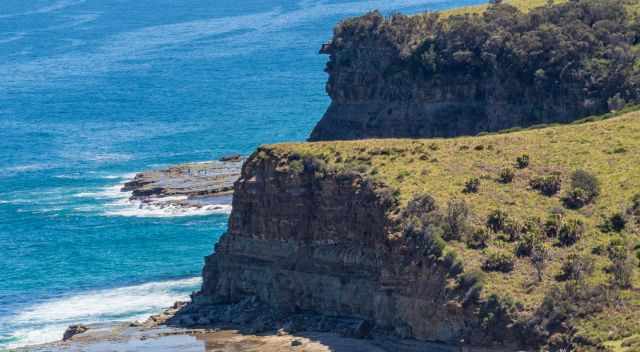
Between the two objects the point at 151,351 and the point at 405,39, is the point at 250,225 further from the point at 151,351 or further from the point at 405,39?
the point at 405,39

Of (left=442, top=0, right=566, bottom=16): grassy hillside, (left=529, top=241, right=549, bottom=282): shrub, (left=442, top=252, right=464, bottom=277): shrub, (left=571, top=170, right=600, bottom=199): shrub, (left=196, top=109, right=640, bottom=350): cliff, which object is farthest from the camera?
(left=442, top=0, right=566, bottom=16): grassy hillside

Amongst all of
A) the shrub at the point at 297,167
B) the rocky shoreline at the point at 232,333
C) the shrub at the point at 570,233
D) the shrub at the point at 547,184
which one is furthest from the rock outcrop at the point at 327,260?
the shrub at the point at 547,184

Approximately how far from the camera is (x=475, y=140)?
276 feet

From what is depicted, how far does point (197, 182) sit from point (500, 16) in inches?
1082

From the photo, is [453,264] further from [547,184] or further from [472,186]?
[547,184]

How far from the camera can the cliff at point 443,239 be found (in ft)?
214

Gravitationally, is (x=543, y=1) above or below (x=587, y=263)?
above

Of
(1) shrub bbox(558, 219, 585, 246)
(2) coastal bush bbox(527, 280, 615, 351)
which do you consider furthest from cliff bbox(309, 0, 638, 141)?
(2) coastal bush bbox(527, 280, 615, 351)

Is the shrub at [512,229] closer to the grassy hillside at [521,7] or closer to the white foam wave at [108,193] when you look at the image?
the white foam wave at [108,193]

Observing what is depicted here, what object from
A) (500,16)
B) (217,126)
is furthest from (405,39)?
(217,126)

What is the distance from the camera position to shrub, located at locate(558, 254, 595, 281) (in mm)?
65938

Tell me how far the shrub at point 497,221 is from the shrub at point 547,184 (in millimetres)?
3506

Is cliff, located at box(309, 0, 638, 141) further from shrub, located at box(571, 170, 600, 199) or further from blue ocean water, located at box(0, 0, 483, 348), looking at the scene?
shrub, located at box(571, 170, 600, 199)

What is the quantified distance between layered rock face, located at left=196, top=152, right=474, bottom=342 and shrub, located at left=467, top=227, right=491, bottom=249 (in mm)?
1967
